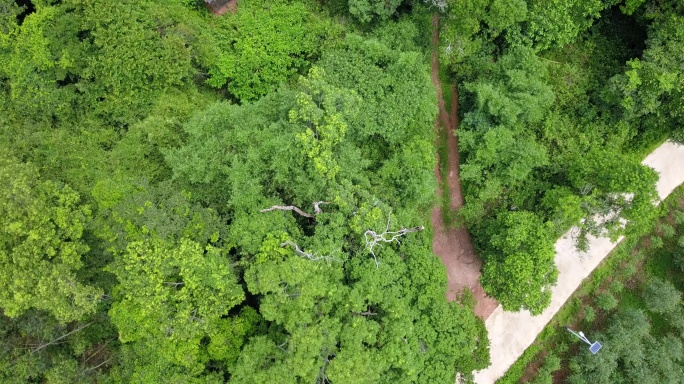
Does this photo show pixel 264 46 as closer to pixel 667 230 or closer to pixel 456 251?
pixel 456 251

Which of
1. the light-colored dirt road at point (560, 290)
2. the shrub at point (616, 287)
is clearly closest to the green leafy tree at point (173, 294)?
the light-colored dirt road at point (560, 290)

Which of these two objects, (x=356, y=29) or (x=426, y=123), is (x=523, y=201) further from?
(x=356, y=29)

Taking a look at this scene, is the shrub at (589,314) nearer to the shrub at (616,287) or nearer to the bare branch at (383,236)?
the shrub at (616,287)

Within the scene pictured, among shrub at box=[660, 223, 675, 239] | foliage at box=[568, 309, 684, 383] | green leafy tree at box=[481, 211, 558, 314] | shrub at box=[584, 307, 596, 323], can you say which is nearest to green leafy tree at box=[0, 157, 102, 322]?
green leafy tree at box=[481, 211, 558, 314]

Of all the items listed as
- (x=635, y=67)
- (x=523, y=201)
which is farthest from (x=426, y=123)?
(x=635, y=67)

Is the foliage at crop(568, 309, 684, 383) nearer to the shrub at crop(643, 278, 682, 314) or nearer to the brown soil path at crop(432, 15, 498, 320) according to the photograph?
the shrub at crop(643, 278, 682, 314)

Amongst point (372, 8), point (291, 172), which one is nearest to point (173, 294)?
point (291, 172)

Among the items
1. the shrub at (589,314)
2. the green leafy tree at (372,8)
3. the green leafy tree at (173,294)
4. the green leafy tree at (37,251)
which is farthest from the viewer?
the shrub at (589,314)
